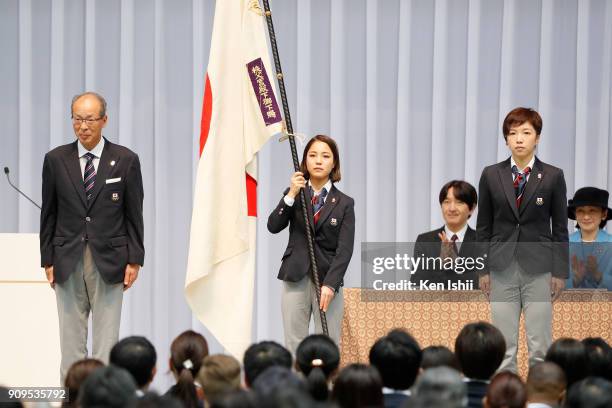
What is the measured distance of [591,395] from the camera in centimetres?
253

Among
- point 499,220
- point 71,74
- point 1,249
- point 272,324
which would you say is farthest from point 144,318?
point 499,220

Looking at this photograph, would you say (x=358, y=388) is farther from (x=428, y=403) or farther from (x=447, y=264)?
(x=447, y=264)

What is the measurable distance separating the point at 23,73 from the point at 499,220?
147 inches

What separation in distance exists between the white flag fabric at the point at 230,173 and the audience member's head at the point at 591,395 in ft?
7.14

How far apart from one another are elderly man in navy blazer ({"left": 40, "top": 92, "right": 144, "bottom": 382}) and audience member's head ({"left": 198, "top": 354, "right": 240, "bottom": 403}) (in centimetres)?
121

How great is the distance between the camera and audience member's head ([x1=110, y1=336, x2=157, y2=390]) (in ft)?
10.1

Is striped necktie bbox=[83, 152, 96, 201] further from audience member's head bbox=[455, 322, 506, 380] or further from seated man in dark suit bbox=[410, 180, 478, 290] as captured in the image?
audience member's head bbox=[455, 322, 506, 380]

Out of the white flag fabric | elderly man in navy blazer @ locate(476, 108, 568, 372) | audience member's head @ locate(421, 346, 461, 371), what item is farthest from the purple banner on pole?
audience member's head @ locate(421, 346, 461, 371)

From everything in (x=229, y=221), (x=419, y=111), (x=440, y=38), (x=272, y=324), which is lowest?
(x=272, y=324)

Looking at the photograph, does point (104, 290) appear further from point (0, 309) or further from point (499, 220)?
point (499, 220)

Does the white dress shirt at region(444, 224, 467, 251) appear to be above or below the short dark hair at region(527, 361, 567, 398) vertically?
above

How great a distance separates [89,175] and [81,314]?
569 mm

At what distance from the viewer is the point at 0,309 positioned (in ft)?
15.2

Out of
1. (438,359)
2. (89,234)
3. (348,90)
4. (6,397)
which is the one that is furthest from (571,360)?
(348,90)
